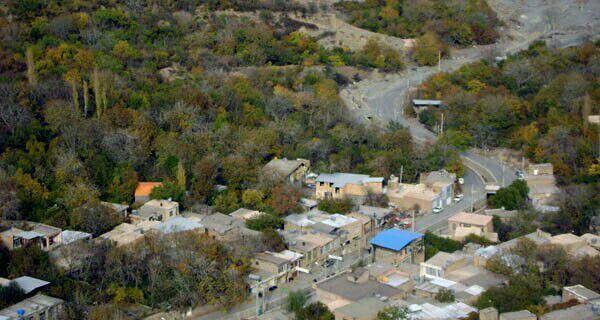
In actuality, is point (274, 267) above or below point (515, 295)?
below

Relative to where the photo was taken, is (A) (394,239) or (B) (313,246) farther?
(A) (394,239)

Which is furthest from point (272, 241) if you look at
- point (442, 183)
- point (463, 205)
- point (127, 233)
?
point (463, 205)

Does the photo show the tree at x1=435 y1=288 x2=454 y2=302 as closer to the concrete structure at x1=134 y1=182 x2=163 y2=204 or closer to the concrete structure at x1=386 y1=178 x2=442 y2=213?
the concrete structure at x1=386 y1=178 x2=442 y2=213

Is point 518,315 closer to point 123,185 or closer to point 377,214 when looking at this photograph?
point 377,214

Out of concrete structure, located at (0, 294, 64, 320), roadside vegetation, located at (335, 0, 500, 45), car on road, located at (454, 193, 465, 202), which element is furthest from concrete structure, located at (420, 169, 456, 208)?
roadside vegetation, located at (335, 0, 500, 45)

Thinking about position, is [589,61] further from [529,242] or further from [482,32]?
[529,242]

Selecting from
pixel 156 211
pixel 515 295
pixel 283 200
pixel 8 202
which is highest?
pixel 8 202
